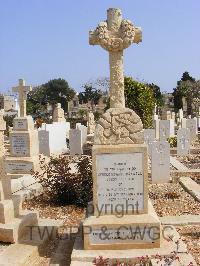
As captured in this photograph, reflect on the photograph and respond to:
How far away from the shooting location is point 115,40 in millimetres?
5391

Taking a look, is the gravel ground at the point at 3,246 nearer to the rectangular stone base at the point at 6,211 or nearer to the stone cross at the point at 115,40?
the rectangular stone base at the point at 6,211

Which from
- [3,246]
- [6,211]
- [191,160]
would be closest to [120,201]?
[6,211]

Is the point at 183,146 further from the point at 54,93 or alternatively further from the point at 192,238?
the point at 54,93

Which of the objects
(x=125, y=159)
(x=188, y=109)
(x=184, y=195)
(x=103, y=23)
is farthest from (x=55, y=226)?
(x=188, y=109)

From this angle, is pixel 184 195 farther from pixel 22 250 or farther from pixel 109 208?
pixel 22 250

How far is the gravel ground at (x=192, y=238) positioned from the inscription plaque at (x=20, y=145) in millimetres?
7316

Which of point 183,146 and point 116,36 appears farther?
point 183,146

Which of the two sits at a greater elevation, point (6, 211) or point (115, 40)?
point (115, 40)

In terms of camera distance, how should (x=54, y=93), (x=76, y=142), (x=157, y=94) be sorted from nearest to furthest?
1. (x=76, y=142)
2. (x=157, y=94)
3. (x=54, y=93)

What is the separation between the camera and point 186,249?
5121mm

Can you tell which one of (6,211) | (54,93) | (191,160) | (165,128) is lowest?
(191,160)

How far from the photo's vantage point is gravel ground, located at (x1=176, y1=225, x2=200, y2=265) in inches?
210

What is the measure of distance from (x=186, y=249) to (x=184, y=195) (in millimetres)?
3868

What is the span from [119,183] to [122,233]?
665mm
